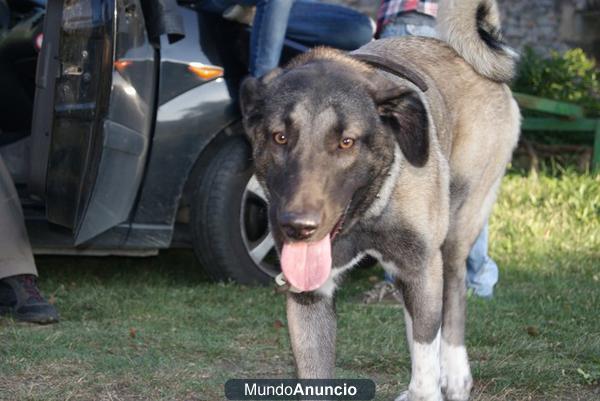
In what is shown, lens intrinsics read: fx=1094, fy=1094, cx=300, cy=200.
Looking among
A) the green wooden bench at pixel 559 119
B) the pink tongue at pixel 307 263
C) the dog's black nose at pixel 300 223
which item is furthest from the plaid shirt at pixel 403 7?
the green wooden bench at pixel 559 119

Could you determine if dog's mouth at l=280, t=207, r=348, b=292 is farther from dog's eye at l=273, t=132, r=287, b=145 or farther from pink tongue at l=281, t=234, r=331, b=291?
dog's eye at l=273, t=132, r=287, b=145

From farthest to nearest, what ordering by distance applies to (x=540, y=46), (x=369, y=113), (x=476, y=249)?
1. (x=540, y=46)
2. (x=476, y=249)
3. (x=369, y=113)

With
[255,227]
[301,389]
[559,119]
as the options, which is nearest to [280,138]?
[301,389]

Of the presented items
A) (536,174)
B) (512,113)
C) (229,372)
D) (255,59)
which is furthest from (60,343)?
(536,174)

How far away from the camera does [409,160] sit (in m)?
3.86

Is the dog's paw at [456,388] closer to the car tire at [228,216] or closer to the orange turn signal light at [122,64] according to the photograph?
the car tire at [228,216]

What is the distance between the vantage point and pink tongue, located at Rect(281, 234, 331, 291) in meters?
3.58

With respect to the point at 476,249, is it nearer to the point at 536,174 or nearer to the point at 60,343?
the point at 60,343

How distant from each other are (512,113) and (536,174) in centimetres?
500

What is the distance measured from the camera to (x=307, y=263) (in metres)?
3.60

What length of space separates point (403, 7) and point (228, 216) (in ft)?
4.88

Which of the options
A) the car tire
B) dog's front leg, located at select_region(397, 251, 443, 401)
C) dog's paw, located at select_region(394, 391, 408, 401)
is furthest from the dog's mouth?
the car tire

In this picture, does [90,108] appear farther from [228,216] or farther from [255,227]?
[255,227]

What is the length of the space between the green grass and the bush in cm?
401
